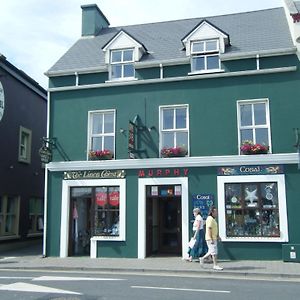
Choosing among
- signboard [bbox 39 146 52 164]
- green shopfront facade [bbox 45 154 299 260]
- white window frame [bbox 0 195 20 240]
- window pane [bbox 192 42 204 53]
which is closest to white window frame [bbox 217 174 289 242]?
green shopfront facade [bbox 45 154 299 260]

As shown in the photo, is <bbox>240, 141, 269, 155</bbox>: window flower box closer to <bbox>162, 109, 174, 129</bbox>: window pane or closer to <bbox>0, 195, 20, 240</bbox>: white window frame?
<bbox>162, 109, 174, 129</bbox>: window pane

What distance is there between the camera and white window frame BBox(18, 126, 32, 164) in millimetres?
23469

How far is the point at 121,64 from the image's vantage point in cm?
1853

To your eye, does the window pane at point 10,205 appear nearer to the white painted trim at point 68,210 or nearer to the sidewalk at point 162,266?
the sidewalk at point 162,266

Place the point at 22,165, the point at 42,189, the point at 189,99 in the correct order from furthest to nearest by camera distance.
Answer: the point at 42,189 < the point at 22,165 < the point at 189,99

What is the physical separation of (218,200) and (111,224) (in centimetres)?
416

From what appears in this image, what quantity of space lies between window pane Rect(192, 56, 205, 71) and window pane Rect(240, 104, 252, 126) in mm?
2230

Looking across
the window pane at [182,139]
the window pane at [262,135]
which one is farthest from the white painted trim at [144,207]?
the window pane at [262,135]

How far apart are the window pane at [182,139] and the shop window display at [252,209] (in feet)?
7.33

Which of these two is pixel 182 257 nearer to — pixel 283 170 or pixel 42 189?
pixel 283 170

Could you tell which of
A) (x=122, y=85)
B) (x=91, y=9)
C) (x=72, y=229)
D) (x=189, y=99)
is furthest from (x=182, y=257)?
(x=91, y=9)

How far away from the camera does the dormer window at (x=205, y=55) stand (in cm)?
1755

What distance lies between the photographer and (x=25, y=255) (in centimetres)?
1905

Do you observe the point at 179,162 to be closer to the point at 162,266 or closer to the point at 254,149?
the point at 254,149
